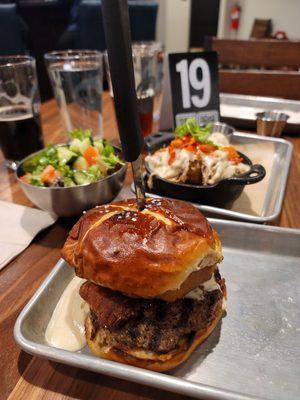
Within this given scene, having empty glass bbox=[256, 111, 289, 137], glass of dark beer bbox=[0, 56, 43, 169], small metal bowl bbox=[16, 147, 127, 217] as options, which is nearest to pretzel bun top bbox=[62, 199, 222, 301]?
small metal bowl bbox=[16, 147, 127, 217]

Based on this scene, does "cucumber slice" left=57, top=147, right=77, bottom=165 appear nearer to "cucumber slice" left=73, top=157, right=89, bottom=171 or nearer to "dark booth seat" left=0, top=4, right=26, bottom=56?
"cucumber slice" left=73, top=157, right=89, bottom=171

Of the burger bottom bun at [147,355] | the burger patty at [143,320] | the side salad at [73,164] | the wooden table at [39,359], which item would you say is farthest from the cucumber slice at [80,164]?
the burger bottom bun at [147,355]

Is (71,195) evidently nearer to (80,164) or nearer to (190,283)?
(80,164)

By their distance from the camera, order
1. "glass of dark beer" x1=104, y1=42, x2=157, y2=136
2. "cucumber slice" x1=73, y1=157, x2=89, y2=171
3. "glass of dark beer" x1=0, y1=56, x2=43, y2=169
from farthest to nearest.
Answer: "glass of dark beer" x1=104, y1=42, x2=157, y2=136
"glass of dark beer" x1=0, y1=56, x2=43, y2=169
"cucumber slice" x1=73, y1=157, x2=89, y2=171

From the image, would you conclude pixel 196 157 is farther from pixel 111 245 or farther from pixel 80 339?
pixel 80 339

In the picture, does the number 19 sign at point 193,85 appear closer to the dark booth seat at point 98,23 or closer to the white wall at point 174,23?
the dark booth seat at point 98,23

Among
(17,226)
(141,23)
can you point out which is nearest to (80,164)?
(17,226)

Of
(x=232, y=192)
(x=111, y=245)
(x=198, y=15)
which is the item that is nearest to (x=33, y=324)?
(x=111, y=245)
